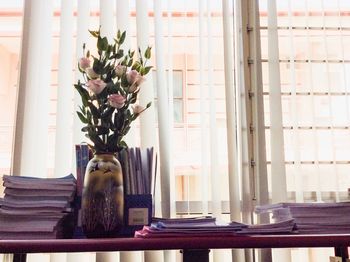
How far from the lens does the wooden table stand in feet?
3.94

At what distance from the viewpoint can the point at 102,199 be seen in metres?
1.44

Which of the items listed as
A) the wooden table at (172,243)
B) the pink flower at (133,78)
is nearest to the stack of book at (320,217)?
the wooden table at (172,243)

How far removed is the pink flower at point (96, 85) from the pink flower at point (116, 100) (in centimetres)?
5


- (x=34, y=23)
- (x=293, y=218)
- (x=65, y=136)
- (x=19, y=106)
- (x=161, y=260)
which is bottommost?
(x=161, y=260)

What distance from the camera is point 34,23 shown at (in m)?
2.03

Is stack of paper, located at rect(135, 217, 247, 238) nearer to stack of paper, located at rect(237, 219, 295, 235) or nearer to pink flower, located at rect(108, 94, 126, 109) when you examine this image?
stack of paper, located at rect(237, 219, 295, 235)

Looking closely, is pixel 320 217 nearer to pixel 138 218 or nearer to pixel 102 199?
pixel 138 218

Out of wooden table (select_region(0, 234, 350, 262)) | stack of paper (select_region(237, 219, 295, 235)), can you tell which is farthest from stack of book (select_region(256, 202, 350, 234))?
wooden table (select_region(0, 234, 350, 262))

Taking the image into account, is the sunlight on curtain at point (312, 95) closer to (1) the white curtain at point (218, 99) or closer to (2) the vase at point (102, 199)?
(1) the white curtain at point (218, 99)

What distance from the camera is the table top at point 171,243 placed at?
120cm

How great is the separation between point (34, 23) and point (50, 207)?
0.99m

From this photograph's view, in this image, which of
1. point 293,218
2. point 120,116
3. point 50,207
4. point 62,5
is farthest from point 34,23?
point 293,218

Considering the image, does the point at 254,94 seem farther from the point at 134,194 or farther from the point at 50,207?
the point at 50,207

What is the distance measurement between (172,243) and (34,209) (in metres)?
0.51
